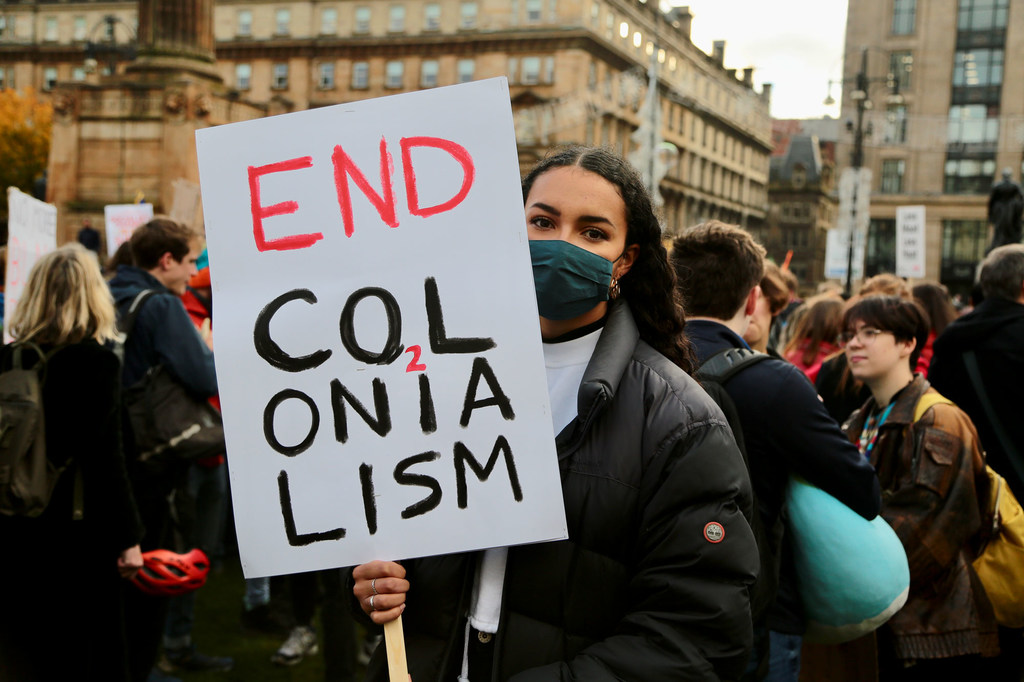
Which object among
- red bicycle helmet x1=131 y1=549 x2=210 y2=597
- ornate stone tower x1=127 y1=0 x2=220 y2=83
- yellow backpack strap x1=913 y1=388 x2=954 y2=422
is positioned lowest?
red bicycle helmet x1=131 y1=549 x2=210 y2=597

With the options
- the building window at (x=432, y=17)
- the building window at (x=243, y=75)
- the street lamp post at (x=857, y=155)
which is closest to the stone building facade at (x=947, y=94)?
the building window at (x=432, y=17)

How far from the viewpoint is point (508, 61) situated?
52.9m

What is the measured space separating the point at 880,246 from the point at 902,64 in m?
9.96

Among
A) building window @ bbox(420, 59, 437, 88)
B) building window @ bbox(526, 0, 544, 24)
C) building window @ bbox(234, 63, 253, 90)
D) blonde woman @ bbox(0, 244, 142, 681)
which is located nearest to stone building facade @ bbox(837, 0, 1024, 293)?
building window @ bbox(526, 0, 544, 24)

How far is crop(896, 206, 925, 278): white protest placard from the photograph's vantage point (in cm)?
1415

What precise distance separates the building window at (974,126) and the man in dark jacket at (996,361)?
2035 inches

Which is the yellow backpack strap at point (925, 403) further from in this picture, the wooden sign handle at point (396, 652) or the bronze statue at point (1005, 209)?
the bronze statue at point (1005, 209)

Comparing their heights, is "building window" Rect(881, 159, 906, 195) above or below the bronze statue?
above

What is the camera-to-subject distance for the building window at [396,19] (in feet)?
185

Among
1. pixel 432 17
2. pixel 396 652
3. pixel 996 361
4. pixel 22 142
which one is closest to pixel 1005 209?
pixel 996 361

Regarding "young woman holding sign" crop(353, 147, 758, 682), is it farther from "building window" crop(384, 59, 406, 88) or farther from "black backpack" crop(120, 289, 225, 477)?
"building window" crop(384, 59, 406, 88)

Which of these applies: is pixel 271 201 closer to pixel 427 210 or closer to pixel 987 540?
pixel 427 210

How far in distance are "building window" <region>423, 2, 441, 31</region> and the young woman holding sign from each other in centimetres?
5631

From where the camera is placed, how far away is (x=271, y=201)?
1.77m
